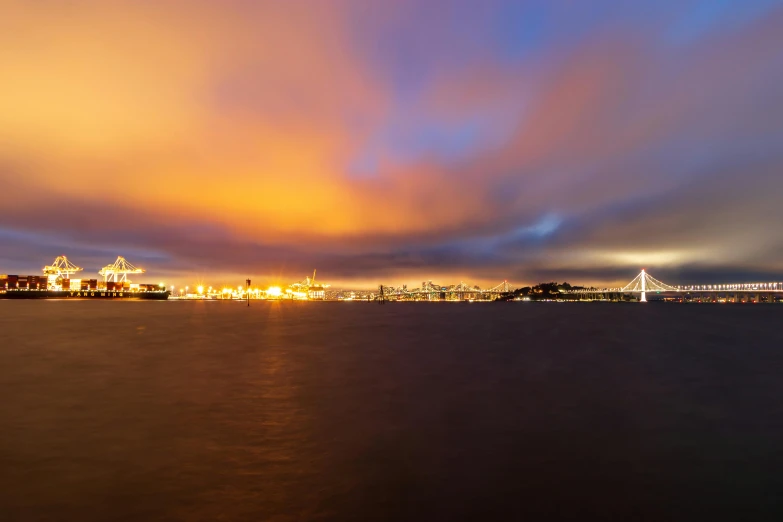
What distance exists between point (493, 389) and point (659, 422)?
338 inches

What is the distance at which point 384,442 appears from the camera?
15.5 m

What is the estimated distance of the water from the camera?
1068 centimetres

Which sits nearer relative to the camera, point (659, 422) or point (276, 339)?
point (659, 422)

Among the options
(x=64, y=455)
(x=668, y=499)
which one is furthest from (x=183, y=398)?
(x=668, y=499)

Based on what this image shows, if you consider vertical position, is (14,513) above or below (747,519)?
above

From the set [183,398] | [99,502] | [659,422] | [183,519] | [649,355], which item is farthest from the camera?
[649,355]

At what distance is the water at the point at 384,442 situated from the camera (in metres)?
10.7

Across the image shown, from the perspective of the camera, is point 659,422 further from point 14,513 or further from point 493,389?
point 14,513

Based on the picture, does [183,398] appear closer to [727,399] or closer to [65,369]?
[65,369]

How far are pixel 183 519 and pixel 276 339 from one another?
47.0 meters

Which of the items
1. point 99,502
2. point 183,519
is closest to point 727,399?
point 183,519

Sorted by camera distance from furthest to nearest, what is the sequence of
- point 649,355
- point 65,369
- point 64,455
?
point 649,355 < point 65,369 < point 64,455

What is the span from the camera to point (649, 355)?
1655 inches

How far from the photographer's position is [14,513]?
32.8 feet
